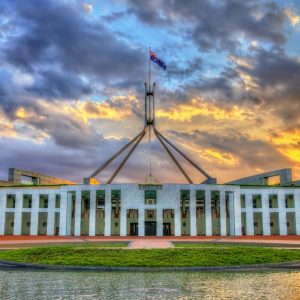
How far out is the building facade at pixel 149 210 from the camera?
52.0 meters

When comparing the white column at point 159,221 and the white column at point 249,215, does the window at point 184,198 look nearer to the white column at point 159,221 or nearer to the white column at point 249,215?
the white column at point 159,221

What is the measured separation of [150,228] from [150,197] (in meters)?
4.24

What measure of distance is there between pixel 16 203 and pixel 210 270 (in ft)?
144

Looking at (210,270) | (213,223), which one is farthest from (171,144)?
(210,270)

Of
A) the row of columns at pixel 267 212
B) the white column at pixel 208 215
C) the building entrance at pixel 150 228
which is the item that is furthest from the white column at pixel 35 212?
the row of columns at pixel 267 212

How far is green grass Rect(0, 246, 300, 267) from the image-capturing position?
67.0 ft

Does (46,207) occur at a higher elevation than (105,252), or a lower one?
higher

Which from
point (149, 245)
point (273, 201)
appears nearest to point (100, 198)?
point (149, 245)

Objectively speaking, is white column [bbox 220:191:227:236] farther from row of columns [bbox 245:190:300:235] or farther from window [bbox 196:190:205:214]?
row of columns [bbox 245:190:300:235]

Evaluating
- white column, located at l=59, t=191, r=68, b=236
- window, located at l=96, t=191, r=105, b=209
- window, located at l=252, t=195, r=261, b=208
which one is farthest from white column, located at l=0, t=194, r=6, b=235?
window, located at l=252, t=195, r=261, b=208

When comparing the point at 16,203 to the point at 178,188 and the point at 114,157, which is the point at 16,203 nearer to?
the point at 114,157

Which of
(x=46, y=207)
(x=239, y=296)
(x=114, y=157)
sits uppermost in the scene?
(x=114, y=157)

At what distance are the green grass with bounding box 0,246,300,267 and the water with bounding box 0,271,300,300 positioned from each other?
180 centimetres

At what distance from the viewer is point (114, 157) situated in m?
61.2
